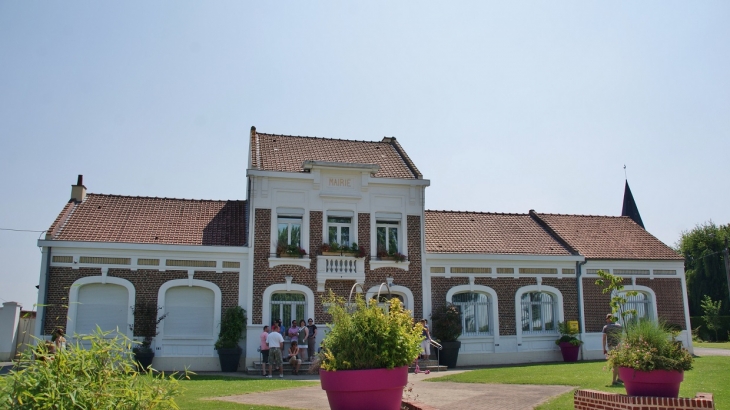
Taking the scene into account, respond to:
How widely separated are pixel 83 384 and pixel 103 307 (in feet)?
52.8

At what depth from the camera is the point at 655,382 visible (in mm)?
8305

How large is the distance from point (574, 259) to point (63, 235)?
1813 cm

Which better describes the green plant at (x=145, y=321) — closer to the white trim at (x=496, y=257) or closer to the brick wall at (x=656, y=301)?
the white trim at (x=496, y=257)

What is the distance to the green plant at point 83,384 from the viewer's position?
15.5ft

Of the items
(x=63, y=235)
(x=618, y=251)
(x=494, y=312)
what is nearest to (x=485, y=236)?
(x=494, y=312)

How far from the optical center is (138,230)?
819 inches

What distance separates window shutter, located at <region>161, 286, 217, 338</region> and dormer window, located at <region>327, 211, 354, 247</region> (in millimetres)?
4589

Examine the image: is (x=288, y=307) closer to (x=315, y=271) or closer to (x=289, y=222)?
(x=315, y=271)

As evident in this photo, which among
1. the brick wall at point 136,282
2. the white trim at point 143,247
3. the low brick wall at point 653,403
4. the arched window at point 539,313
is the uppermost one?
the white trim at point 143,247

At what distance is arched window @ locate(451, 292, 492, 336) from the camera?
75.1 feet

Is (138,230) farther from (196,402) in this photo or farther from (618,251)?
(618,251)

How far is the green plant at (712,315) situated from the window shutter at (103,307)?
1430 inches

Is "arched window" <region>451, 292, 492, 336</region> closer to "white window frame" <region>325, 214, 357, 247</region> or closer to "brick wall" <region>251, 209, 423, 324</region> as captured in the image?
"brick wall" <region>251, 209, 423, 324</region>

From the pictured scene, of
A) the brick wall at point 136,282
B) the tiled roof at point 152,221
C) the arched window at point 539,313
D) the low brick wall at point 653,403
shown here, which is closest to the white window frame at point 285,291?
the brick wall at point 136,282
